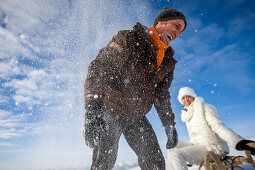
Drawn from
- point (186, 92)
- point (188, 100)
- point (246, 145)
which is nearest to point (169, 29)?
point (246, 145)

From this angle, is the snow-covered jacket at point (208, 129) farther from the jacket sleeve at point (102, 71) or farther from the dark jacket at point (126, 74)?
the jacket sleeve at point (102, 71)

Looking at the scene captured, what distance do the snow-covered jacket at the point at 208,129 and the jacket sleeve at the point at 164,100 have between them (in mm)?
1829

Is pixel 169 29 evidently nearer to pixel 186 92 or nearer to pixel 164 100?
pixel 164 100

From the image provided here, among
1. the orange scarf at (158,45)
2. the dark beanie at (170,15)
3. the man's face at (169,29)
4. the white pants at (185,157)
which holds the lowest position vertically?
the white pants at (185,157)

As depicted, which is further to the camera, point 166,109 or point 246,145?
point 246,145

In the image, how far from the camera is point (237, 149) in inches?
111

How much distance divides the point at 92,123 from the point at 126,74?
58 centimetres

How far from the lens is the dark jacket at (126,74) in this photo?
1383 mm

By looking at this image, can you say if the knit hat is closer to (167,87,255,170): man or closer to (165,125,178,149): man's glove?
(167,87,255,170): man

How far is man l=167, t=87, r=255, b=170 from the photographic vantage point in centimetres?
308

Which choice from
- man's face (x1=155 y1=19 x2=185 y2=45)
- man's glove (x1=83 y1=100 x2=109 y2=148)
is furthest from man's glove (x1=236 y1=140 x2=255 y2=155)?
man's glove (x1=83 y1=100 x2=109 y2=148)

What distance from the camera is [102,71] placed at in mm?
1400

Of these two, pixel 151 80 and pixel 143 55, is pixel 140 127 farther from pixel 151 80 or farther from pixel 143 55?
pixel 143 55

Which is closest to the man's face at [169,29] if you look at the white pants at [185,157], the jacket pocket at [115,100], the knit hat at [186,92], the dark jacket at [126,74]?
the dark jacket at [126,74]
